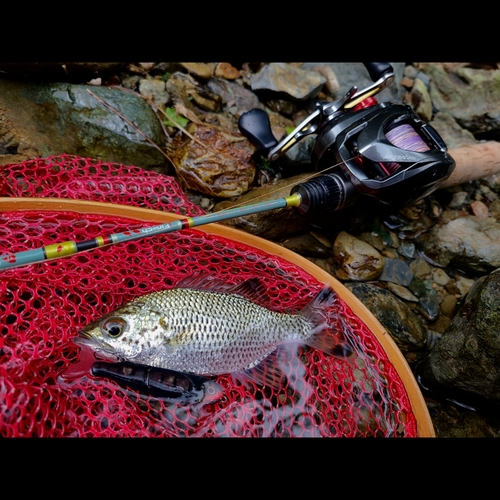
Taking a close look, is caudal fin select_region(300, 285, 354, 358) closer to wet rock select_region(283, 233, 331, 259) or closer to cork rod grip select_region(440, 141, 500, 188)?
wet rock select_region(283, 233, 331, 259)

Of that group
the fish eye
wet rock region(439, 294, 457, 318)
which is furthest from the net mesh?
wet rock region(439, 294, 457, 318)

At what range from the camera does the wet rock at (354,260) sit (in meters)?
3.62

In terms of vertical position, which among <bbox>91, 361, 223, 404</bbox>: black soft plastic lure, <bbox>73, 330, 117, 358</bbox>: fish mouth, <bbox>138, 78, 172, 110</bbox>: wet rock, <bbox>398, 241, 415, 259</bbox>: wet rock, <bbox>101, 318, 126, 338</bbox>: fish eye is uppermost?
<bbox>138, 78, 172, 110</bbox>: wet rock

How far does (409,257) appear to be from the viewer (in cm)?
391

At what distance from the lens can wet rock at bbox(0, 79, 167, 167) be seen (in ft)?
10.7

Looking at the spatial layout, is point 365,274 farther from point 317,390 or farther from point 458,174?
point 317,390

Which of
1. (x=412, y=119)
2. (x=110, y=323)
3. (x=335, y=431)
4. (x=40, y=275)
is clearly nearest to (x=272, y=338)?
(x=335, y=431)

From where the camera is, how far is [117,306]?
8.55ft

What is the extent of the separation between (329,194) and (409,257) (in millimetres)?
1418

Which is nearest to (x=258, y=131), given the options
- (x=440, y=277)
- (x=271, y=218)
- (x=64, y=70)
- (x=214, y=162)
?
(x=214, y=162)

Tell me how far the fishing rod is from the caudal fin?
571 millimetres

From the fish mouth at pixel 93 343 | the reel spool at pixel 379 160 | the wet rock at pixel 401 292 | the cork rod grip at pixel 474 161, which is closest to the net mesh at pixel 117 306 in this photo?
the fish mouth at pixel 93 343

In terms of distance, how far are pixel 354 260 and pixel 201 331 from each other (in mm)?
1679

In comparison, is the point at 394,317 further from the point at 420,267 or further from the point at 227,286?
the point at 227,286
